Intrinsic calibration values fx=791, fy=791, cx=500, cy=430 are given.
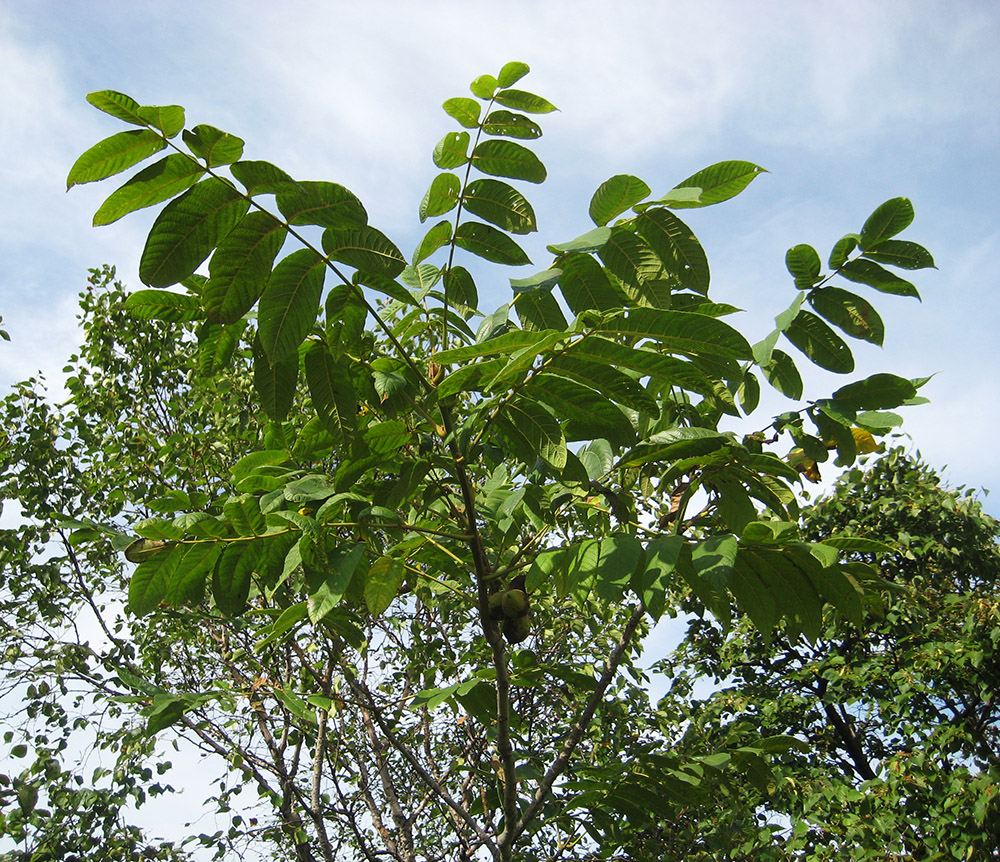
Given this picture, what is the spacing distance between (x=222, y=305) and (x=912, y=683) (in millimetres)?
5241

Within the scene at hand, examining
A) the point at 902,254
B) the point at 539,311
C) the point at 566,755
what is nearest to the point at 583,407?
the point at 539,311

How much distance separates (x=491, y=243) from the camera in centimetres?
185

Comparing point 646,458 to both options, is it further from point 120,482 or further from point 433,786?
point 120,482

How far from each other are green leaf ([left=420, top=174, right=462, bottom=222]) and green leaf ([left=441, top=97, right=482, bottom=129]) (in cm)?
15

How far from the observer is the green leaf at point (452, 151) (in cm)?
181

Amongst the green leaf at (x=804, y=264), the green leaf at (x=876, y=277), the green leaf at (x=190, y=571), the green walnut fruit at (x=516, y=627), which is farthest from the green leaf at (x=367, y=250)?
the green leaf at (x=876, y=277)

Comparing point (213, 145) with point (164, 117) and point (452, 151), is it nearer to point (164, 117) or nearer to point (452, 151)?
point (164, 117)

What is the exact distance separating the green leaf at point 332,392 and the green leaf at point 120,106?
22.1 inches

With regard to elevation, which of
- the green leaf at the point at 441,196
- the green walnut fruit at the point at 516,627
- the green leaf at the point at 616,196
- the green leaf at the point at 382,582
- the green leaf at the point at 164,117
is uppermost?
the green leaf at the point at 164,117

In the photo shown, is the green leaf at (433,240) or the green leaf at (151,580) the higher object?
the green leaf at (433,240)

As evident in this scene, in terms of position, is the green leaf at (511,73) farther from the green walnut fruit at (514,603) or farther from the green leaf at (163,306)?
the green walnut fruit at (514,603)

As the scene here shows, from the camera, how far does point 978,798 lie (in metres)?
4.24

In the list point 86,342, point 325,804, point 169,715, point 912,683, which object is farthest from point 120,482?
point 912,683

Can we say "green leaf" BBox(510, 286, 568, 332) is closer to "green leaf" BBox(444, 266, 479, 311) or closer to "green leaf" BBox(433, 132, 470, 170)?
"green leaf" BBox(444, 266, 479, 311)
